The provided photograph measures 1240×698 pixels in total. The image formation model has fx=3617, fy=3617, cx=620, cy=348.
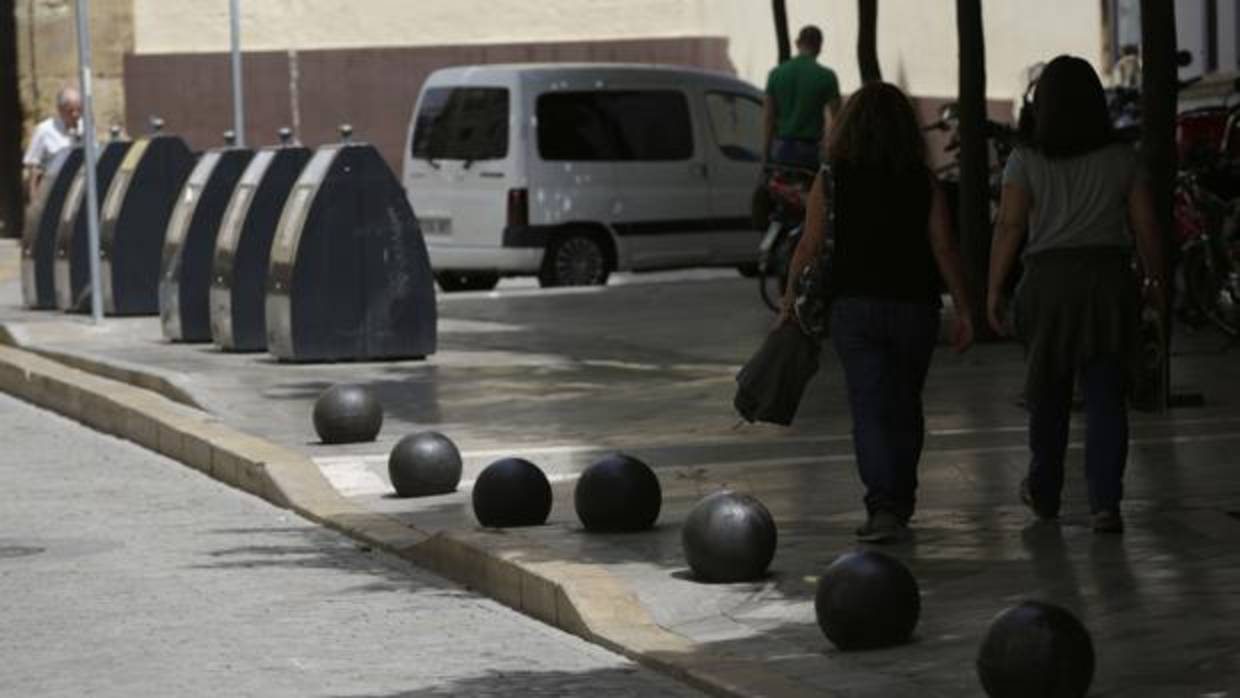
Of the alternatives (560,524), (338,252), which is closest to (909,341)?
(560,524)

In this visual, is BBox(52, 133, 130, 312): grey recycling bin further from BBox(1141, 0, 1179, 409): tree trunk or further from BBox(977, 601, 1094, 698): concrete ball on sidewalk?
BBox(977, 601, 1094, 698): concrete ball on sidewalk

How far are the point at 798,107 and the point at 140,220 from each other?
4519 millimetres

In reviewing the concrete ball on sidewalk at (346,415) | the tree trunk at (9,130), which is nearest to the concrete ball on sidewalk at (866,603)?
the concrete ball on sidewalk at (346,415)

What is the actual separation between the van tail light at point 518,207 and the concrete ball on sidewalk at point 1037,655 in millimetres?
19199

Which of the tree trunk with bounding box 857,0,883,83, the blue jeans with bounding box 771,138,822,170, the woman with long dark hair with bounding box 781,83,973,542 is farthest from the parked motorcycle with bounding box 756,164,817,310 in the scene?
the woman with long dark hair with bounding box 781,83,973,542

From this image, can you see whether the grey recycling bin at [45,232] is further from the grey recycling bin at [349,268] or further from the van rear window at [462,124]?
the grey recycling bin at [349,268]

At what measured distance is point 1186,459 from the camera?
1358 centimetres

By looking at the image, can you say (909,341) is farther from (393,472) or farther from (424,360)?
(424,360)

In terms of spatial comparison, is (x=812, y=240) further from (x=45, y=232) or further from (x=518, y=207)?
(x=518, y=207)

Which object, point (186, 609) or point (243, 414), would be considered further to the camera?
point (243, 414)

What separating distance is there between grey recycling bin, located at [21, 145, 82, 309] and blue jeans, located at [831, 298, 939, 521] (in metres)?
14.4

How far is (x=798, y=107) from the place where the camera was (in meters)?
24.7

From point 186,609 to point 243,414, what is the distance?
5.73 m

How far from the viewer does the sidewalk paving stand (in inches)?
373
